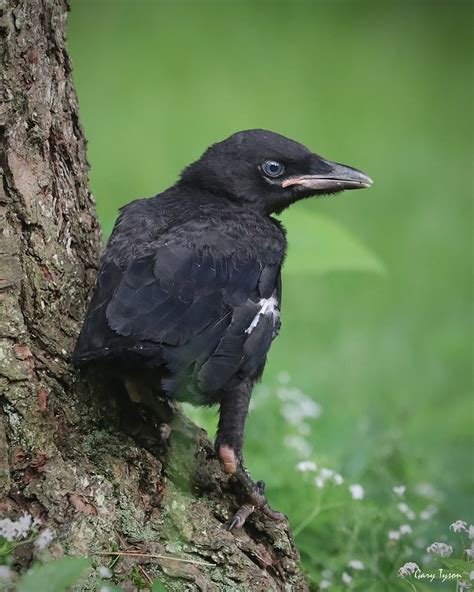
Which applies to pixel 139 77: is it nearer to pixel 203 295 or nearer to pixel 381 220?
pixel 381 220

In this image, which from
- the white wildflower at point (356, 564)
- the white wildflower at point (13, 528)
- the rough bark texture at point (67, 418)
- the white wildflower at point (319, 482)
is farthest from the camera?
the white wildflower at point (319, 482)

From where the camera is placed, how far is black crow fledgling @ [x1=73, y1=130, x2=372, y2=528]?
3.47 metres

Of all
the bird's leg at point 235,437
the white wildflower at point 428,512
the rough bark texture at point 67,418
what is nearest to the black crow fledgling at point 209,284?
the bird's leg at point 235,437

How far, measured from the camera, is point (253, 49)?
1246cm

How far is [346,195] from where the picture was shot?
990cm

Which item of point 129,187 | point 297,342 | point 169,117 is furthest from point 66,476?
point 169,117

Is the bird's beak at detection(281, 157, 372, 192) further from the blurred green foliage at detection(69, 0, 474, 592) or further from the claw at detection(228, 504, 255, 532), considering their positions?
the claw at detection(228, 504, 255, 532)

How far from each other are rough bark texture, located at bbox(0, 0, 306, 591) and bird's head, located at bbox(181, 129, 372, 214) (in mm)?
617

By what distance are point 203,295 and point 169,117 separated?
7574mm

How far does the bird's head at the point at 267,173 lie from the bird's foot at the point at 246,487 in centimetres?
105

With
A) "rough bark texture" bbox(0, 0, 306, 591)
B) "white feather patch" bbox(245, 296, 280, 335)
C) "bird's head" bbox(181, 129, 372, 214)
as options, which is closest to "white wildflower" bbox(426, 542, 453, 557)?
"rough bark texture" bbox(0, 0, 306, 591)

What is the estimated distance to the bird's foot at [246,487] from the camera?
386cm

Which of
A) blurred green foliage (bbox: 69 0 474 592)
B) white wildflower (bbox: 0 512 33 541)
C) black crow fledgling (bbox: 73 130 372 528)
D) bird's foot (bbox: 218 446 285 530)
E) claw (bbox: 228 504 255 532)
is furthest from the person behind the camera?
blurred green foliage (bbox: 69 0 474 592)

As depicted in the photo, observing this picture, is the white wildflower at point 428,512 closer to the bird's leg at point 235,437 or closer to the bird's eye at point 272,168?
the bird's leg at point 235,437
